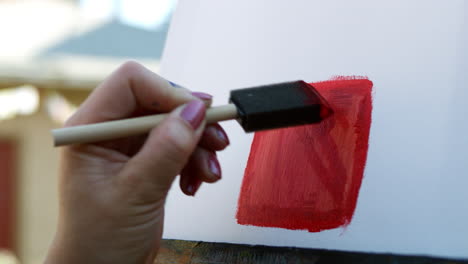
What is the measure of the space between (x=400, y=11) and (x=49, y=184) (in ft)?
11.9

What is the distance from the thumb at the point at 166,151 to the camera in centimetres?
52

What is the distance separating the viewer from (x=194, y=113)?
54 cm

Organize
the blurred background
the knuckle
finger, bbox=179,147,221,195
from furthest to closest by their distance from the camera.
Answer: the blurred background < finger, bbox=179,147,221,195 < the knuckle

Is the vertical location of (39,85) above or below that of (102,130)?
below

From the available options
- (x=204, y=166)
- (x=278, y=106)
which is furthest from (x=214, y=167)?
(x=278, y=106)

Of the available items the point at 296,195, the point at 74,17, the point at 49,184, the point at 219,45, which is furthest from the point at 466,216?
the point at 74,17

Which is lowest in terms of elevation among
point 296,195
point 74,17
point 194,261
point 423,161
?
point 74,17

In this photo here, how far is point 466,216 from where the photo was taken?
542mm

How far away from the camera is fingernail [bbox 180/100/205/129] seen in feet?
1.76

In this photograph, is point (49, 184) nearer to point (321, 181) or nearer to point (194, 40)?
point (194, 40)

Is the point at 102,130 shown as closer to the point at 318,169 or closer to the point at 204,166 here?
the point at 204,166

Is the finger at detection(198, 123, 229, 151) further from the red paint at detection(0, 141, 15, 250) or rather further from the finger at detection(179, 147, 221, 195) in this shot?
the red paint at detection(0, 141, 15, 250)

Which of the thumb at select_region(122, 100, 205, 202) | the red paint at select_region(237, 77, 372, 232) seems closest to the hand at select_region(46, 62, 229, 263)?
the thumb at select_region(122, 100, 205, 202)

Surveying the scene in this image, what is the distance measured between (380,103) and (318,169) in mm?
110
